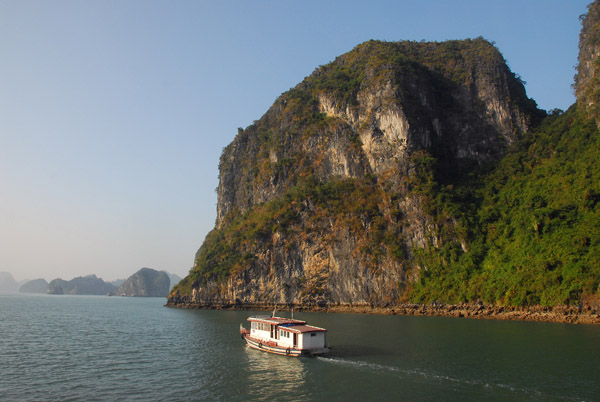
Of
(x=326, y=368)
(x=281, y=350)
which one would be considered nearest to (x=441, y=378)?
(x=326, y=368)

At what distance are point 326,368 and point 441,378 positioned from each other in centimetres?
775

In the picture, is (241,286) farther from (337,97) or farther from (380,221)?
(337,97)

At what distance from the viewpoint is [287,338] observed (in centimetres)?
3388

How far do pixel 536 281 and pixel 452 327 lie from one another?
18400 mm

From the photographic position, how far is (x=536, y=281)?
2297 inches

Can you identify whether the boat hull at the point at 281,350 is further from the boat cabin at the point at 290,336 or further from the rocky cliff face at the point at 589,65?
the rocky cliff face at the point at 589,65

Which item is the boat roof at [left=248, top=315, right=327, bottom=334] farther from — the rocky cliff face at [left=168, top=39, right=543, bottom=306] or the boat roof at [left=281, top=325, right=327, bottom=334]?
the rocky cliff face at [left=168, top=39, right=543, bottom=306]

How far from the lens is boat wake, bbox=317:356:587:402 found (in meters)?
21.6

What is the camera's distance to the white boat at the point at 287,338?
107 feet

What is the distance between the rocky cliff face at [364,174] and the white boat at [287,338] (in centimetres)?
4489

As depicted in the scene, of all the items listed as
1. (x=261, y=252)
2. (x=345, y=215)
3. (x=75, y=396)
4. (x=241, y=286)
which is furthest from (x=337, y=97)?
(x=75, y=396)

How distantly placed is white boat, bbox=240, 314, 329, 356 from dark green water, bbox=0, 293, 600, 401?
971mm

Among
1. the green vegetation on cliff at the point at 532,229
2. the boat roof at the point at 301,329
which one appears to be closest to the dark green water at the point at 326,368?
the boat roof at the point at 301,329

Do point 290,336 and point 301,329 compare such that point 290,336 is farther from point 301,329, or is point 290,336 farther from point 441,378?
point 441,378
